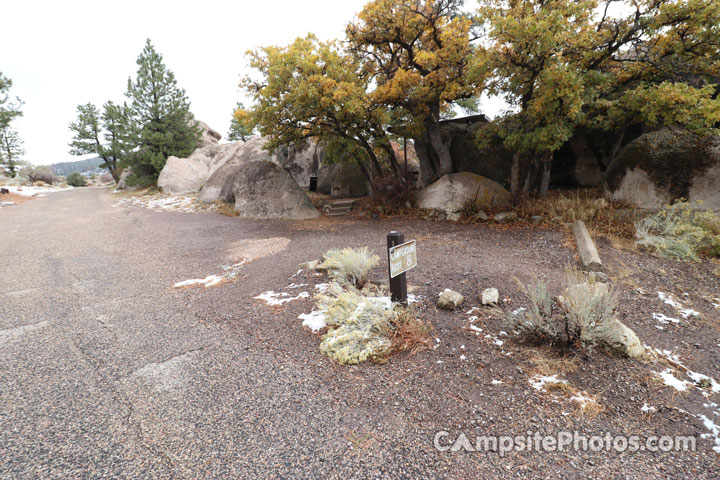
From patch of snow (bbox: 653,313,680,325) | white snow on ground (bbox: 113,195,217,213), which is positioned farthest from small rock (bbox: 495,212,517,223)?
white snow on ground (bbox: 113,195,217,213)

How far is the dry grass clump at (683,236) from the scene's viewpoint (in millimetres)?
4711

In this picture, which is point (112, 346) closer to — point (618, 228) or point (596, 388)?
point (596, 388)

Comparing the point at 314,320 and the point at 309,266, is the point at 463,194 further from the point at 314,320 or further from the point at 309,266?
the point at 314,320

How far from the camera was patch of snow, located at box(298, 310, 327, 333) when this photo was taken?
3.10 m

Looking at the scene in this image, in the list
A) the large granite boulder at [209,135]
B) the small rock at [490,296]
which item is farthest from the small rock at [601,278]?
the large granite boulder at [209,135]

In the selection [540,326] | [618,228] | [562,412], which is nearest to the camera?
[562,412]

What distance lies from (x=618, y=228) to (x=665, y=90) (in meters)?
2.50

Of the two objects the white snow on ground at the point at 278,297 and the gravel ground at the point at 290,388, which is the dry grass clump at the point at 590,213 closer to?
the gravel ground at the point at 290,388

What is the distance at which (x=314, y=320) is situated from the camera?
10.6 feet

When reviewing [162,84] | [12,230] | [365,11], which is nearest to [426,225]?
[365,11]

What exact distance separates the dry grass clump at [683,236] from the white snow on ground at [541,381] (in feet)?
13.6

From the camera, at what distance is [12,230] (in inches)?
319

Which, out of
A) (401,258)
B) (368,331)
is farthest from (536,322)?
(368,331)

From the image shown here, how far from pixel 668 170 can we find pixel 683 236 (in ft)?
8.49
